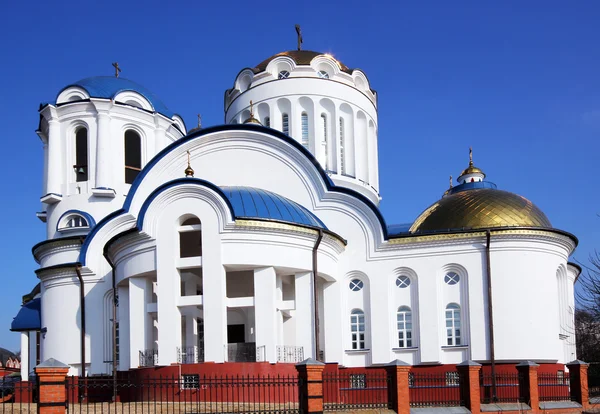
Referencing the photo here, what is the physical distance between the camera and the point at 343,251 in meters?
19.6

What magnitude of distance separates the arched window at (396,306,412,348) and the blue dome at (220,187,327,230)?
3.04 metres

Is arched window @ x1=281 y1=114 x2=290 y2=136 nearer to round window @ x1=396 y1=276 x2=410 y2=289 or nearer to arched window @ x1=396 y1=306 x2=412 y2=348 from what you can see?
round window @ x1=396 y1=276 x2=410 y2=289

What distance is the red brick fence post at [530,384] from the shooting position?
51.1 ft

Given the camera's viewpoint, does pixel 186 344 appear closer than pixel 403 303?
Yes

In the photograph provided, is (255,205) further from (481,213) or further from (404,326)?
(481,213)

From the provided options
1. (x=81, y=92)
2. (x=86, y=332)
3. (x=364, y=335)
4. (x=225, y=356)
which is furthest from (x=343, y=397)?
(x=81, y=92)

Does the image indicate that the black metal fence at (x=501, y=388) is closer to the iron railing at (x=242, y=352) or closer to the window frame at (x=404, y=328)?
the window frame at (x=404, y=328)

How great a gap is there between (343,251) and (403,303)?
2039mm

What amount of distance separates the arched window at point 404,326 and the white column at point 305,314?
8.84 ft

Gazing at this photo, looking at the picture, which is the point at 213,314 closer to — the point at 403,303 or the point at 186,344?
the point at 186,344

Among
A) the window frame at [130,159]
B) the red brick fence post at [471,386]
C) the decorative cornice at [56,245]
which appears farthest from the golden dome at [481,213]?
the decorative cornice at [56,245]

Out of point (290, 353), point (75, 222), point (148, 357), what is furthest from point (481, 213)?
point (75, 222)

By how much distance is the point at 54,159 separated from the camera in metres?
22.0

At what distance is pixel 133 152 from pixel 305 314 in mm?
8539
